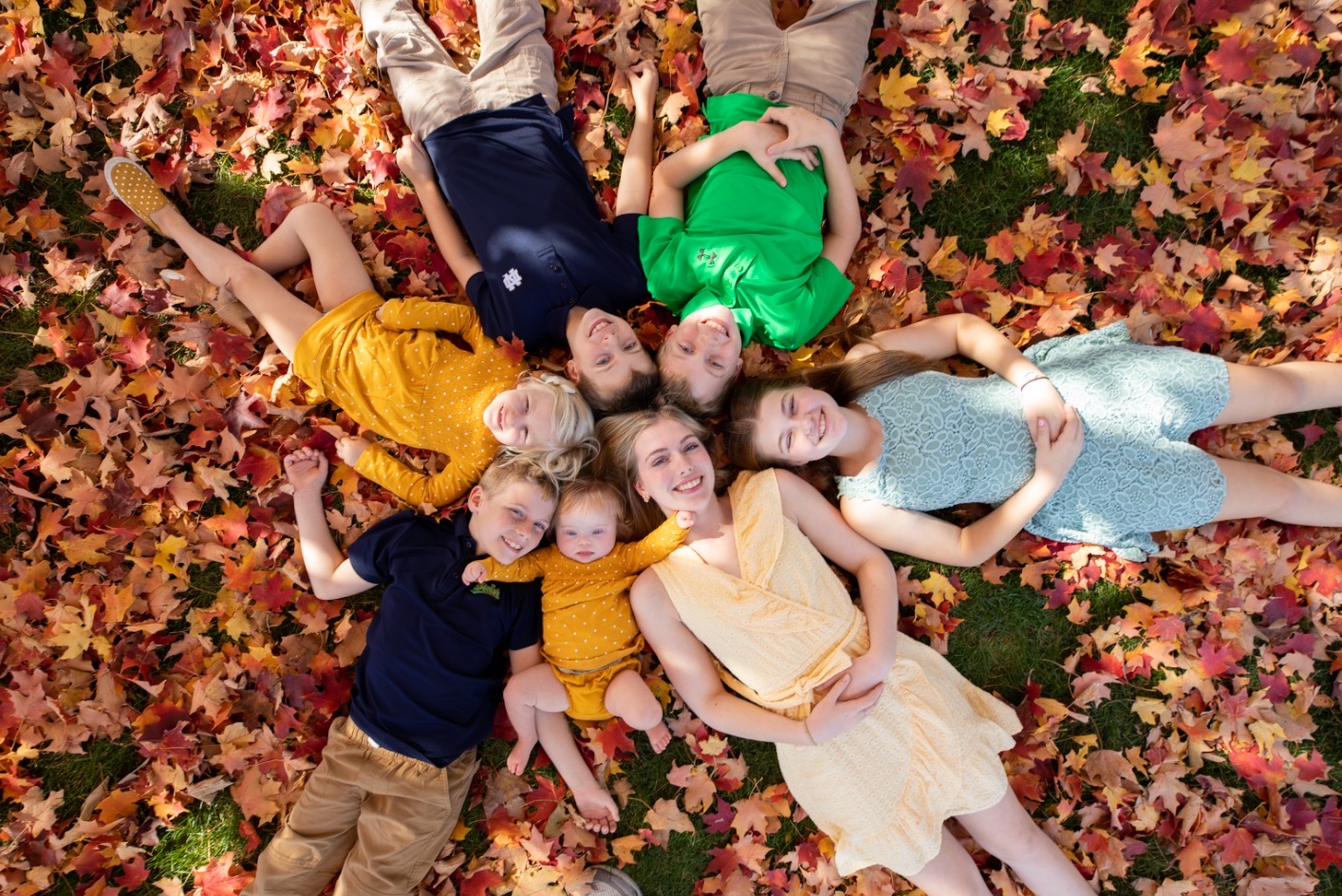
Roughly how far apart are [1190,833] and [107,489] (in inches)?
226

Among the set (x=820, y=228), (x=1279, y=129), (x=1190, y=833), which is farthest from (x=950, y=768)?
(x=1279, y=129)

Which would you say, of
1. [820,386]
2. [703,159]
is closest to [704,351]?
Result: [820,386]

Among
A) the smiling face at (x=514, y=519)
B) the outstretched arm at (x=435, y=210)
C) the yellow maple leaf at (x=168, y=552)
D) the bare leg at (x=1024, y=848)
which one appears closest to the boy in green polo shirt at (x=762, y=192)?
the smiling face at (x=514, y=519)

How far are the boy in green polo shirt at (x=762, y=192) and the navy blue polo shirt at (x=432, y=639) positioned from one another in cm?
137

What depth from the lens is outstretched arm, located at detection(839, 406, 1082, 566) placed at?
364 cm

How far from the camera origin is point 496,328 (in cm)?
394

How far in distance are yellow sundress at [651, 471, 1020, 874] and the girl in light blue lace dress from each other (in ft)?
1.34

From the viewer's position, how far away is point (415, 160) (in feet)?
13.3

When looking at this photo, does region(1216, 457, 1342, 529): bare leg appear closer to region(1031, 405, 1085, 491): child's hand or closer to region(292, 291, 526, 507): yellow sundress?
region(1031, 405, 1085, 491): child's hand

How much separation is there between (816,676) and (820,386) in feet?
4.60

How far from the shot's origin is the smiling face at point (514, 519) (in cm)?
359

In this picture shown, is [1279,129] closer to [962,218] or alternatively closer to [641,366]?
[962,218]

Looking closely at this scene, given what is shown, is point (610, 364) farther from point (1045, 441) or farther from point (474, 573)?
point (1045, 441)

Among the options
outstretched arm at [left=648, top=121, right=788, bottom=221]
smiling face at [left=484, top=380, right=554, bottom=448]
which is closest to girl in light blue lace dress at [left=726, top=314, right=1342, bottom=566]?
smiling face at [left=484, top=380, right=554, bottom=448]
